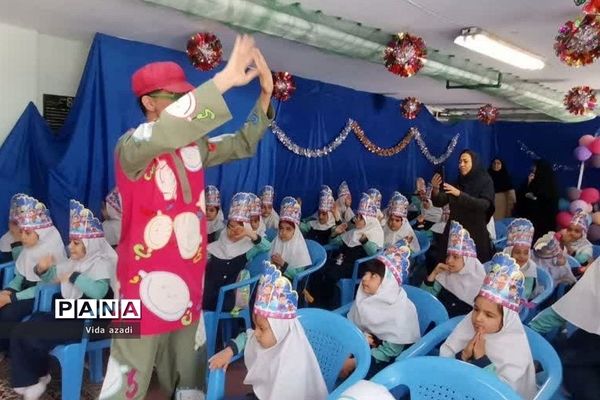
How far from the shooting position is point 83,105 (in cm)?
333

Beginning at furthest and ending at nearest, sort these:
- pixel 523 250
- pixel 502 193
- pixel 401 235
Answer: pixel 502 193 < pixel 401 235 < pixel 523 250

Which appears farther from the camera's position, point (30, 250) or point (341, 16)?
point (341, 16)

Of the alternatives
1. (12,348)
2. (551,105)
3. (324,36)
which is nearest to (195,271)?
(12,348)

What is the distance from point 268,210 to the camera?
4.52 m

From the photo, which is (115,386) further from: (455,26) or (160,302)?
(455,26)

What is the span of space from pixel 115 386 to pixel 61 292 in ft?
3.86

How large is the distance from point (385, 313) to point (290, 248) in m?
1.41

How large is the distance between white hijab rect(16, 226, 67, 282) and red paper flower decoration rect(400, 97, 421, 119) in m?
4.77

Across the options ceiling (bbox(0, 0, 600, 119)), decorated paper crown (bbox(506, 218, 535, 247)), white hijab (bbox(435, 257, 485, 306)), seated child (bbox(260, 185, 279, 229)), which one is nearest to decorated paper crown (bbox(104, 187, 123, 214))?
ceiling (bbox(0, 0, 600, 119))

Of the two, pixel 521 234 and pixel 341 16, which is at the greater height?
pixel 341 16

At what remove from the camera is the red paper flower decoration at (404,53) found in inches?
123

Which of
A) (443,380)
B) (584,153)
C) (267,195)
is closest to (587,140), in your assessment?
(584,153)

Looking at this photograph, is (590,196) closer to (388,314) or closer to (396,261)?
(396,261)

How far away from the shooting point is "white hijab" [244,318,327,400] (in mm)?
1646
